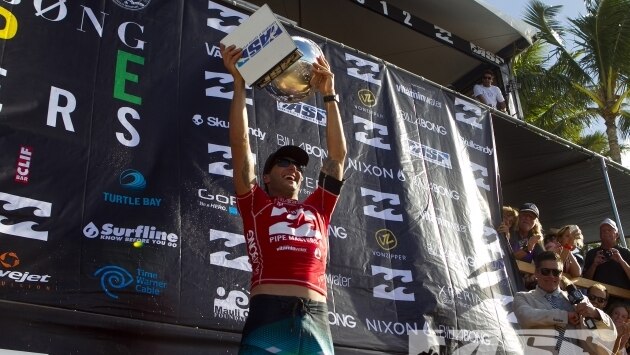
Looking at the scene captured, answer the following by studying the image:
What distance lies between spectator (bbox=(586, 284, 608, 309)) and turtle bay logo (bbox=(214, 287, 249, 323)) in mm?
3592

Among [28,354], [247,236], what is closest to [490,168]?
[247,236]

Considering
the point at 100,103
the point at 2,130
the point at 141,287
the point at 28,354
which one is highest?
the point at 100,103

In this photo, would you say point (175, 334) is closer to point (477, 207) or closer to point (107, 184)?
point (107, 184)

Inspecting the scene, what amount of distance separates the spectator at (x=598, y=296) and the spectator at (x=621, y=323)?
0.34ft

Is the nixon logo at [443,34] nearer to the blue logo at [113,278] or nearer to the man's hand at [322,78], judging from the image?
the man's hand at [322,78]

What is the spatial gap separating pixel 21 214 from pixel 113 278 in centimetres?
61

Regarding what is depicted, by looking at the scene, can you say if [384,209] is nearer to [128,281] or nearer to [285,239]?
[285,239]

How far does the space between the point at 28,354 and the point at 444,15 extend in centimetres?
706

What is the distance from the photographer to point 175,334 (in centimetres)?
420

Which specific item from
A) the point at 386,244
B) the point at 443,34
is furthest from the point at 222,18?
the point at 443,34

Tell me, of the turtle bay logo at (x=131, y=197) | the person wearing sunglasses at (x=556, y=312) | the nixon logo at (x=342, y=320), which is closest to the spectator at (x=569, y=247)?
the person wearing sunglasses at (x=556, y=312)

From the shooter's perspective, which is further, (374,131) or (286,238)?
(374,131)

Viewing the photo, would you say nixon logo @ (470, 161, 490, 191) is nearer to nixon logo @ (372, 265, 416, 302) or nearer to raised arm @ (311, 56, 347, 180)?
nixon logo @ (372, 265, 416, 302)

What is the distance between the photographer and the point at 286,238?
3.68m
